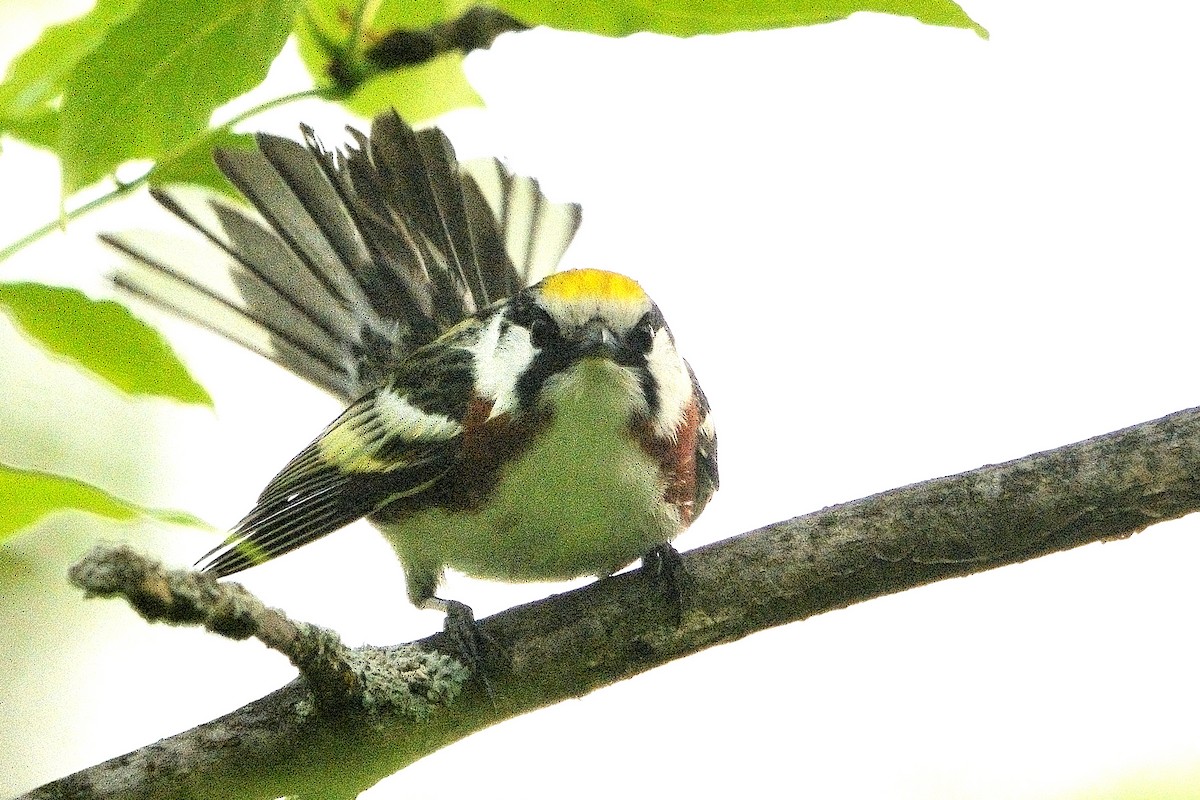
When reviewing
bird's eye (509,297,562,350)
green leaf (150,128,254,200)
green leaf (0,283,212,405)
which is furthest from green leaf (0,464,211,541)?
bird's eye (509,297,562,350)

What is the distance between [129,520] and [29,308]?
14.2 inches

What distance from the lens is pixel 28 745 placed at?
348cm

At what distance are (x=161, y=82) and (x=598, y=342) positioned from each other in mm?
1432

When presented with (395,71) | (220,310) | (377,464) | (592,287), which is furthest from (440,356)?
(395,71)

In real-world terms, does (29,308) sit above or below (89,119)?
below

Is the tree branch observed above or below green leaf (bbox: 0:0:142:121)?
below

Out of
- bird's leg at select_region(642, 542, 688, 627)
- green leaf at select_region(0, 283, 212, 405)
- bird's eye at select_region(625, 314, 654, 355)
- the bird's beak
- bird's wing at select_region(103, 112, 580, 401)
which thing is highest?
bird's wing at select_region(103, 112, 580, 401)

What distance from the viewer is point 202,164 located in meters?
1.97

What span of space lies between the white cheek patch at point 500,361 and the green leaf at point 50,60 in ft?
4.32

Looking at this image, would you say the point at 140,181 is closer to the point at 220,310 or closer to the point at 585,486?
the point at 585,486

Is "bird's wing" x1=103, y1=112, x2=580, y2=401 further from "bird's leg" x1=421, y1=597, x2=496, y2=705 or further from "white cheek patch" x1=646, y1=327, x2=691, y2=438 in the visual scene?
"bird's leg" x1=421, y1=597, x2=496, y2=705

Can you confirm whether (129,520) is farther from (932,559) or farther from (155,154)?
(932,559)

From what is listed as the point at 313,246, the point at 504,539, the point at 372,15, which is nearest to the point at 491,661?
the point at 504,539

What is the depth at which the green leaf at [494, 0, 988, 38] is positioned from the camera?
1515 millimetres
